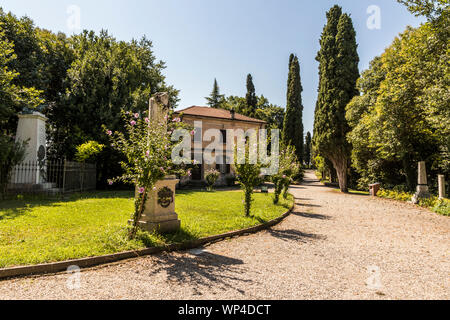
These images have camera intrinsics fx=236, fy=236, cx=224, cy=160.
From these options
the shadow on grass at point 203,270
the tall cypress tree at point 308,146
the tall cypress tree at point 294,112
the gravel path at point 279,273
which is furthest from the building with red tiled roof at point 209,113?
the tall cypress tree at point 308,146

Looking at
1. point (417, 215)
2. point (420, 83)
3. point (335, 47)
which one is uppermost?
point (335, 47)

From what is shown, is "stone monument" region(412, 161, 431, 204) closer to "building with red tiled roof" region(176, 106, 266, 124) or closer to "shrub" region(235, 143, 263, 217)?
"shrub" region(235, 143, 263, 217)

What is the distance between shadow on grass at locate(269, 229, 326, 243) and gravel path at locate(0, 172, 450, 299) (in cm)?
3

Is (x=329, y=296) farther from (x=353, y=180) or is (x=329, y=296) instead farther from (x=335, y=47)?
(x=353, y=180)

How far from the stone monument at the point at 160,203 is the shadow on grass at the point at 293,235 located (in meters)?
2.76

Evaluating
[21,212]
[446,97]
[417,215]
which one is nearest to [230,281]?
[21,212]

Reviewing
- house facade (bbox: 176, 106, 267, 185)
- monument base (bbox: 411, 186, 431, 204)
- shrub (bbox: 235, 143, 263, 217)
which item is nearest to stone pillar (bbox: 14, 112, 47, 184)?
shrub (bbox: 235, 143, 263, 217)

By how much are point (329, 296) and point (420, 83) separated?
14.8 m

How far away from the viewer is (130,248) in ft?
15.2

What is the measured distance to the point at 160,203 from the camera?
5.75m

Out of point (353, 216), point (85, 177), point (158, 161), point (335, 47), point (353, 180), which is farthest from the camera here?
point (353, 180)

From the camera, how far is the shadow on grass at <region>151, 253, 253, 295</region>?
346 cm

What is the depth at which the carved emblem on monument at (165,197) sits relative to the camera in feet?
18.8

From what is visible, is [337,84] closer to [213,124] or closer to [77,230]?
[213,124]
